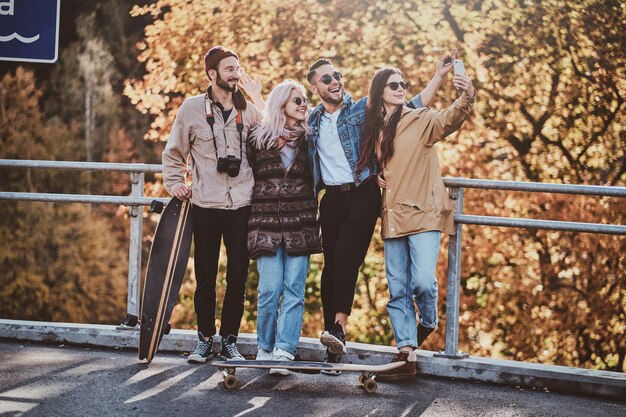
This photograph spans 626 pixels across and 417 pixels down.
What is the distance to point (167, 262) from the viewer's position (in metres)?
6.24

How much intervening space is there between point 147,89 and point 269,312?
30.0 ft

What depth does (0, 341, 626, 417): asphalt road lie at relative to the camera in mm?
4941

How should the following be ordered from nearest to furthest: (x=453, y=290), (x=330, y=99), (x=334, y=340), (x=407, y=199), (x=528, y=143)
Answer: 1. (x=334, y=340)
2. (x=407, y=199)
3. (x=330, y=99)
4. (x=453, y=290)
5. (x=528, y=143)

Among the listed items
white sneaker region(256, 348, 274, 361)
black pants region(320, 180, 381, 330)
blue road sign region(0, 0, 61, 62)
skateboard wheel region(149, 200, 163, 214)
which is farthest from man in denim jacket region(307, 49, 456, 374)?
blue road sign region(0, 0, 61, 62)

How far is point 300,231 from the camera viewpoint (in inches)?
232

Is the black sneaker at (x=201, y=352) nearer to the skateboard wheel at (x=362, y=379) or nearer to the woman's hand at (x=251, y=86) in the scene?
the skateboard wheel at (x=362, y=379)

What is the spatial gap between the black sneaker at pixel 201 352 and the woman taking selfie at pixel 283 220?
1.41 ft

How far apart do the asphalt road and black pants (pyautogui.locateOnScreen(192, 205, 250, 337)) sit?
334mm

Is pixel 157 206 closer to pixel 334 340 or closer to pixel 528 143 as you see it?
pixel 334 340

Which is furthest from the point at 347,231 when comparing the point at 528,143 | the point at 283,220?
A: the point at 528,143

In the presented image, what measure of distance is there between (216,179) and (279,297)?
808 millimetres

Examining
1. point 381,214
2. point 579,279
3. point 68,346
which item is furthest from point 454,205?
point 579,279

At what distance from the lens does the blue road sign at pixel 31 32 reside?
16.9 feet

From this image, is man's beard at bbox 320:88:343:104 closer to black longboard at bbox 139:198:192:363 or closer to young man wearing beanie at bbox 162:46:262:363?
young man wearing beanie at bbox 162:46:262:363
